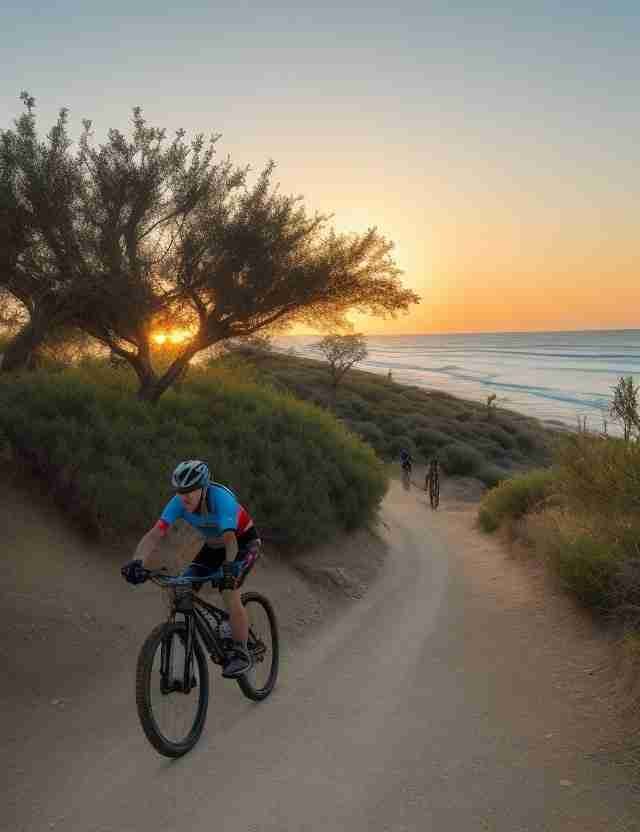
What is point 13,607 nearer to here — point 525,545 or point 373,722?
point 373,722

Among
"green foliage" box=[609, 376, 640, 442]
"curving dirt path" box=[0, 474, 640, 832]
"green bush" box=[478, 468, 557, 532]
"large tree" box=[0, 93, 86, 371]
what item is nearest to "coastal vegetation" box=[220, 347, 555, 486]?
"green bush" box=[478, 468, 557, 532]

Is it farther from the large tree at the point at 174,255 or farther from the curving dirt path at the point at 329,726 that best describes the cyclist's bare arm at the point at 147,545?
the large tree at the point at 174,255

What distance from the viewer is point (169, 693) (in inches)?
195

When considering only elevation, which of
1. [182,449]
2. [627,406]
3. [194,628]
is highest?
[627,406]

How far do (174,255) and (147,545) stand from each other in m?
9.74

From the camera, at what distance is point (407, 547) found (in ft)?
48.3

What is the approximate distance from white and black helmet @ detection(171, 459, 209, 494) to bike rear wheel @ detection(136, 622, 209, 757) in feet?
3.51

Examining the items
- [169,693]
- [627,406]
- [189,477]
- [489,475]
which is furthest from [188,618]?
[489,475]

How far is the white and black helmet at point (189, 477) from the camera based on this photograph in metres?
5.06

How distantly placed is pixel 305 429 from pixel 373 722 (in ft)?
28.8

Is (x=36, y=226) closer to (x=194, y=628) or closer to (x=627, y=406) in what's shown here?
(x=194, y=628)

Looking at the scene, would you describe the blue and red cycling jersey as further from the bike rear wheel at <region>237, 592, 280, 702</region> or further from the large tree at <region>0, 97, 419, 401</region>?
the large tree at <region>0, 97, 419, 401</region>

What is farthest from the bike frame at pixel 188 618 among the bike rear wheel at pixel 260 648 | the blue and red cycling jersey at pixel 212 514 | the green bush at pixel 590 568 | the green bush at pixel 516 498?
the green bush at pixel 516 498

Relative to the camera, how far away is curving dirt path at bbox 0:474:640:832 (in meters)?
4.34
